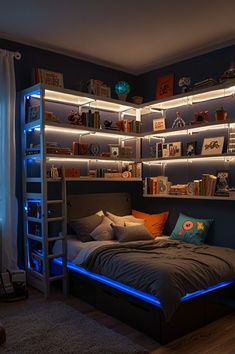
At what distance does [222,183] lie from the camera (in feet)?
12.3

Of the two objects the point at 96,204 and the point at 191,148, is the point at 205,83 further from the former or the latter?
the point at 96,204

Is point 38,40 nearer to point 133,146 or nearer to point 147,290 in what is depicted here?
point 133,146

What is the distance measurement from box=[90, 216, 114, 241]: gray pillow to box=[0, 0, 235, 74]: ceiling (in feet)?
7.33

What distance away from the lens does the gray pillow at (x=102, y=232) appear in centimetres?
384

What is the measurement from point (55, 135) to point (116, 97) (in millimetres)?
1250

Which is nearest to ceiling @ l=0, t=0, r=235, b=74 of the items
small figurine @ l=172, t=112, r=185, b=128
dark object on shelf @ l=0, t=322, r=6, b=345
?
small figurine @ l=172, t=112, r=185, b=128

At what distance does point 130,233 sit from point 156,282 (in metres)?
1.18

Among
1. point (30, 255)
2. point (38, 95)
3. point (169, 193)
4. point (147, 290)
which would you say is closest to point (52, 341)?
point (147, 290)

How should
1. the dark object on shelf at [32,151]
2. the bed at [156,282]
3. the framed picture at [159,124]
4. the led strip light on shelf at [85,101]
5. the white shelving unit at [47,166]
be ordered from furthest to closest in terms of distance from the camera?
the framed picture at [159,124] → the led strip light on shelf at [85,101] → the dark object on shelf at [32,151] → the white shelving unit at [47,166] → the bed at [156,282]

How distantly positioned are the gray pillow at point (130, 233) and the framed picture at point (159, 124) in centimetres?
144

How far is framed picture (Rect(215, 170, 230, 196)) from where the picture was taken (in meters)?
3.68

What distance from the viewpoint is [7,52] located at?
12.3 ft

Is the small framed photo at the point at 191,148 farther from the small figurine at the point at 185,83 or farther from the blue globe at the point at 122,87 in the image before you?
the blue globe at the point at 122,87

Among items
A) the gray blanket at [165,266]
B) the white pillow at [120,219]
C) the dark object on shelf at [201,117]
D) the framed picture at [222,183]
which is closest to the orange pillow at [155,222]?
the white pillow at [120,219]
